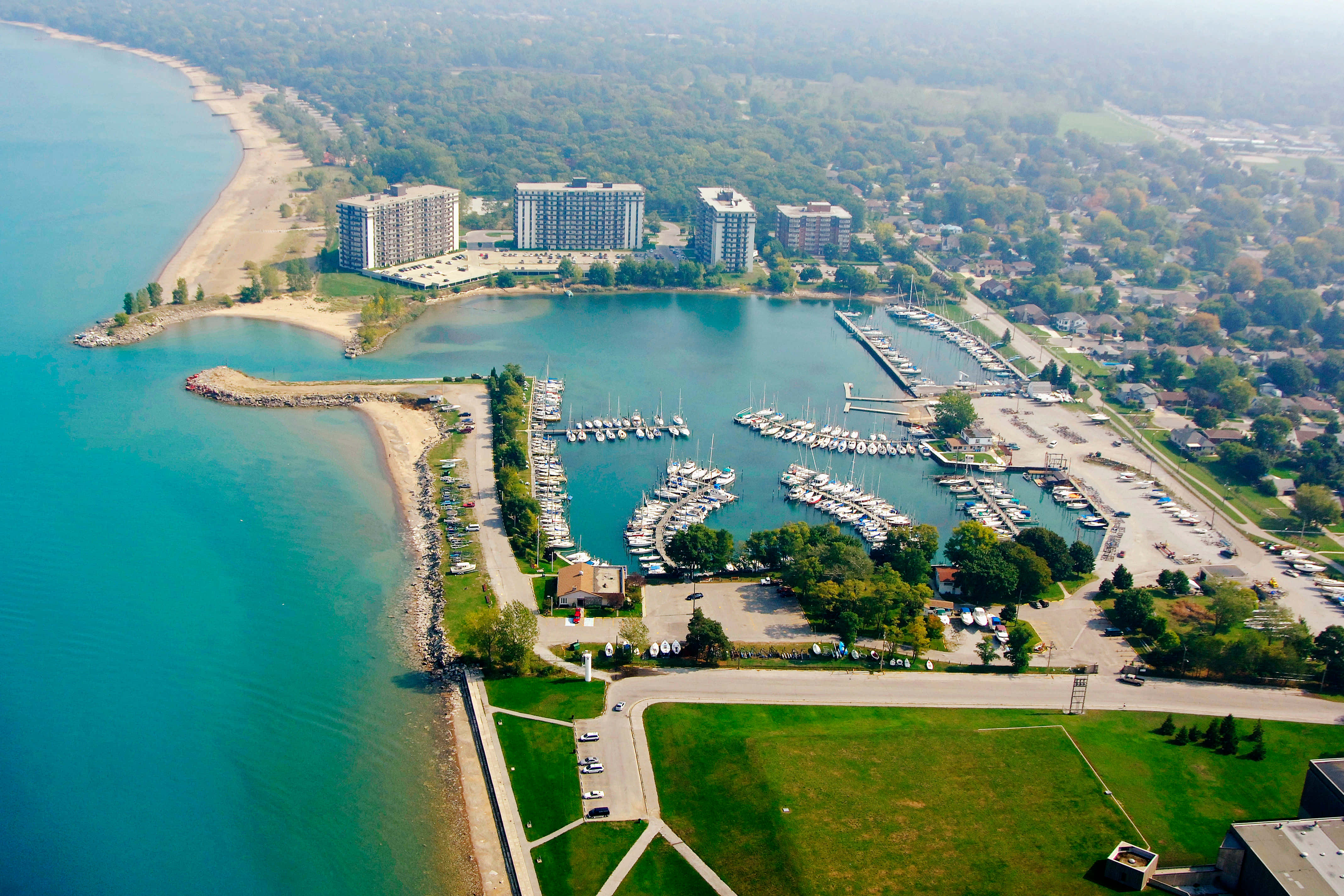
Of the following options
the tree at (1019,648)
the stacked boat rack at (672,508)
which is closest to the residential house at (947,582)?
the tree at (1019,648)

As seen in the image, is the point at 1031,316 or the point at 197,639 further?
the point at 1031,316

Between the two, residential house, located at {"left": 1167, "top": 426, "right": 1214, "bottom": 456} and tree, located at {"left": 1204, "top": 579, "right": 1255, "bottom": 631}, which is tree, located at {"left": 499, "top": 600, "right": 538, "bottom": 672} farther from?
residential house, located at {"left": 1167, "top": 426, "right": 1214, "bottom": 456}

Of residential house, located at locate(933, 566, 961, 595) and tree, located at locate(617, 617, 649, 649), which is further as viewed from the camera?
residential house, located at locate(933, 566, 961, 595)

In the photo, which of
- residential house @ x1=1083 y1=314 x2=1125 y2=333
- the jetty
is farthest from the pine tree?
residential house @ x1=1083 y1=314 x2=1125 y2=333

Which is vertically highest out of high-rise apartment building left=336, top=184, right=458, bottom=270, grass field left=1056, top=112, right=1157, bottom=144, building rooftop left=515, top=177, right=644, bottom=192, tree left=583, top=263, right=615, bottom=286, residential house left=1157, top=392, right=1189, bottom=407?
grass field left=1056, top=112, right=1157, bottom=144

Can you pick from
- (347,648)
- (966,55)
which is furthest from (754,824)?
(966,55)

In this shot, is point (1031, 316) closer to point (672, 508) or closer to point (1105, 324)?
point (1105, 324)

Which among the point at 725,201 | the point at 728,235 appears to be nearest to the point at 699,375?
the point at 728,235

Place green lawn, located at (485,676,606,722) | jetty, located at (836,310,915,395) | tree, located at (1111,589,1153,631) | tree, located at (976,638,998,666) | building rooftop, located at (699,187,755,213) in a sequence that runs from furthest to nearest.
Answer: building rooftop, located at (699,187,755,213), jetty, located at (836,310,915,395), tree, located at (1111,589,1153,631), tree, located at (976,638,998,666), green lawn, located at (485,676,606,722)
